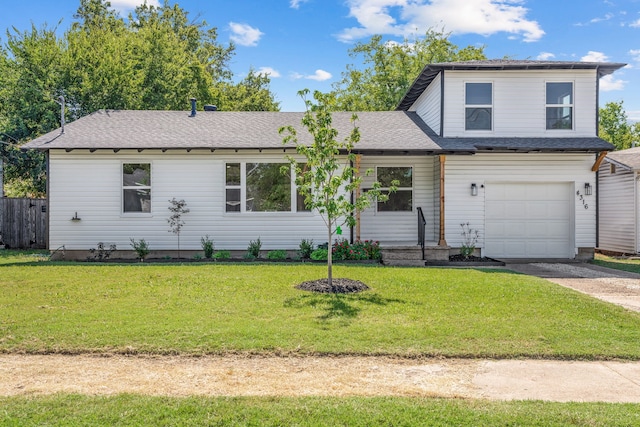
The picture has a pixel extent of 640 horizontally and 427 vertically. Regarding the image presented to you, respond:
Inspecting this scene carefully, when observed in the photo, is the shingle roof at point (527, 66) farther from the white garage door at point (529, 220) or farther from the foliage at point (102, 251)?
the foliage at point (102, 251)

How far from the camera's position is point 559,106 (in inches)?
528

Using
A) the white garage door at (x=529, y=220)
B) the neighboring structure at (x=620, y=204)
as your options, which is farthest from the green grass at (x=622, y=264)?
the neighboring structure at (x=620, y=204)

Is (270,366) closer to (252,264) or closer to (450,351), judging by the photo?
(450,351)

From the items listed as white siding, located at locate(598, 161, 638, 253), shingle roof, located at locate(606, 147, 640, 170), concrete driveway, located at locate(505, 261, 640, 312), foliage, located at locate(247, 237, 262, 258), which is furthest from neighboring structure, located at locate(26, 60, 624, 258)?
white siding, located at locate(598, 161, 638, 253)

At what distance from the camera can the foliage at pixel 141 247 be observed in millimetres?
12227

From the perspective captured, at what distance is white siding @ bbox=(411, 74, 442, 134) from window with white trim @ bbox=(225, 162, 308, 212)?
485cm

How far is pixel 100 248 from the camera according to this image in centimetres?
1248

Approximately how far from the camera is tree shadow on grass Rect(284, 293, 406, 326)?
6.02 metres

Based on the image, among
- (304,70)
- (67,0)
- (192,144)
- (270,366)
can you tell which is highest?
(67,0)

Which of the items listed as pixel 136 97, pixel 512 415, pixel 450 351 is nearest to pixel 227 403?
pixel 512 415

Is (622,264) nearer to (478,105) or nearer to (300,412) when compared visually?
(478,105)

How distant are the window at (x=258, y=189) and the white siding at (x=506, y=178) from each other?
4341 millimetres

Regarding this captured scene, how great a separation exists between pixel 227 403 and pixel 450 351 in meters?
2.43

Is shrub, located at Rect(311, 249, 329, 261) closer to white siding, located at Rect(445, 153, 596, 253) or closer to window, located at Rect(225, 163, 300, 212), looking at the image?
window, located at Rect(225, 163, 300, 212)
